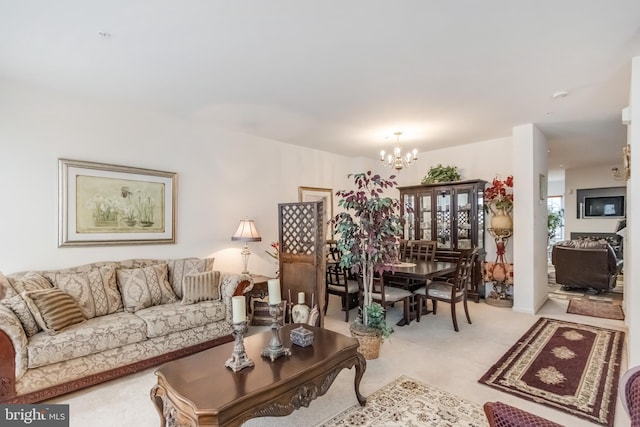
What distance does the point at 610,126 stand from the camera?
14.6 feet

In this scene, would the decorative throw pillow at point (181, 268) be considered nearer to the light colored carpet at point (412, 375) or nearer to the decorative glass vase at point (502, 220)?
the light colored carpet at point (412, 375)

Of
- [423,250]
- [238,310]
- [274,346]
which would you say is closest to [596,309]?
[423,250]

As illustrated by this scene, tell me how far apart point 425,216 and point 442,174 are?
0.77 meters

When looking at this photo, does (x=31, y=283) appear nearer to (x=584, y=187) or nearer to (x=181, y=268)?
(x=181, y=268)

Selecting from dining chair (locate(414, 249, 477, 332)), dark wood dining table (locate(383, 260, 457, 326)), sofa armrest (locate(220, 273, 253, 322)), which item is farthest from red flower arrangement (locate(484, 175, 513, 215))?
sofa armrest (locate(220, 273, 253, 322))

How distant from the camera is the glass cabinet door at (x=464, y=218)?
515 centimetres

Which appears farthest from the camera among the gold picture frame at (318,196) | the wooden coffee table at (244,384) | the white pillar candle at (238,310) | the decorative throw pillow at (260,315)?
the gold picture frame at (318,196)

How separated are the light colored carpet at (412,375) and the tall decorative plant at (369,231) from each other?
0.45m

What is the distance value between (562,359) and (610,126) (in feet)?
11.3

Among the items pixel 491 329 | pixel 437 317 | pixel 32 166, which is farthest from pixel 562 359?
pixel 32 166

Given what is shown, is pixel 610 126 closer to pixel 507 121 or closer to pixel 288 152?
pixel 507 121

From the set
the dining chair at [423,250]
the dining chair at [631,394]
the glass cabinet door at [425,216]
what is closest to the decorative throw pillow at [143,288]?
the dining chair at [423,250]

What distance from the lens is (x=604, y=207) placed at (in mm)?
8133

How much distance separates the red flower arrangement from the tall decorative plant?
2678 mm
